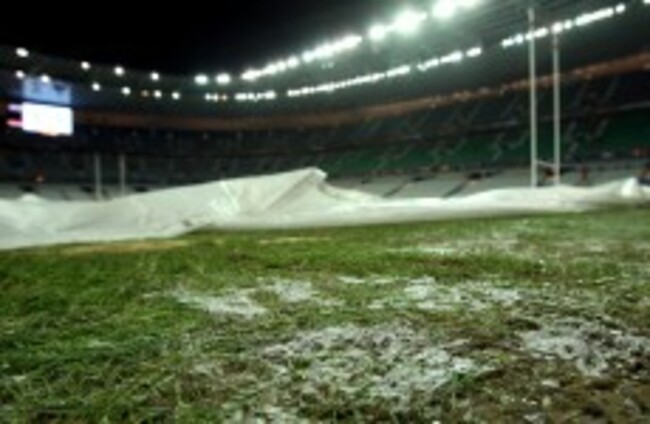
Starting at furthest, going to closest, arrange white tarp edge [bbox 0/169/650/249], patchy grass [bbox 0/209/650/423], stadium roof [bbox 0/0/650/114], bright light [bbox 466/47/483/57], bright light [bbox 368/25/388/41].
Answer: bright light [bbox 466/47/483/57] → bright light [bbox 368/25/388/41] → stadium roof [bbox 0/0/650/114] → white tarp edge [bbox 0/169/650/249] → patchy grass [bbox 0/209/650/423]

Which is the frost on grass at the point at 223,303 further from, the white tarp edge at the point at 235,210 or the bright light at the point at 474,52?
the bright light at the point at 474,52

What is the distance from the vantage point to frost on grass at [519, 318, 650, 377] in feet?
4.89

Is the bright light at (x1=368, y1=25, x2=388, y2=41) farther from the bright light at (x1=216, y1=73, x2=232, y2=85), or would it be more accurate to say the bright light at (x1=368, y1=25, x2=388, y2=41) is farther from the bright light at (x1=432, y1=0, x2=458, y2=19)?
the bright light at (x1=216, y1=73, x2=232, y2=85)

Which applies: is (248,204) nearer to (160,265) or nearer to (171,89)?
(160,265)

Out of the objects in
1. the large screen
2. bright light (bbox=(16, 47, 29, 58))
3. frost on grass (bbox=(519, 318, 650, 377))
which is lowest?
frost on grass (bbox=(519, 318, 650, 377))

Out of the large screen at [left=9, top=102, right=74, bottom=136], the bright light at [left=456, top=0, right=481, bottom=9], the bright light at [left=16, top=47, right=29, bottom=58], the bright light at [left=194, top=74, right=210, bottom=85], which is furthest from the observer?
the bright light at [left=194, top=74, right=210, bottom=85]

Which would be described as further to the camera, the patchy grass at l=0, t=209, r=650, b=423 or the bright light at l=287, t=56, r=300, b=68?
the bright light at l=287, t=56, r=300, b=68

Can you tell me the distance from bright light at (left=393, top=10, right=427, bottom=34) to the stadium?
0.11 meters

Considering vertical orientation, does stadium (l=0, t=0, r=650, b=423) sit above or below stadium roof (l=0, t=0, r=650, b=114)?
below

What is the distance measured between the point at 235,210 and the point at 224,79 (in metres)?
29.2

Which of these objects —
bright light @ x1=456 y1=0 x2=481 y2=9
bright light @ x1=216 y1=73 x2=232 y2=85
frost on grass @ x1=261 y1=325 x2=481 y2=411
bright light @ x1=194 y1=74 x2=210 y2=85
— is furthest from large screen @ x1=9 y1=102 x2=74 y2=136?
frost on grass @ x1=261 y1=325 x2=481 y2=411

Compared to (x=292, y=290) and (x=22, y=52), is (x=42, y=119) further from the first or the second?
(x=292, y=290)

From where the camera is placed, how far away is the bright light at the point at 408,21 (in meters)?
21.8

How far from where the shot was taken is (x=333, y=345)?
1677 millimetres
